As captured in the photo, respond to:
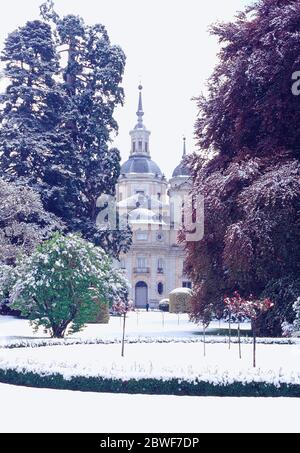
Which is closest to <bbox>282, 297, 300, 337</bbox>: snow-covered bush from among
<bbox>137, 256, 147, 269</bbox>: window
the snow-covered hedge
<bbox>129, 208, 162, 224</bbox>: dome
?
the snow-covered hedge

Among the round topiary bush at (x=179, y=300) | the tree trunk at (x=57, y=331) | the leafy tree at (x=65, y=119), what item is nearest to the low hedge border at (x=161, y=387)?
the tree trunk at (x=57, y=331)

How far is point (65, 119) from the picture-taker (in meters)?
38.5

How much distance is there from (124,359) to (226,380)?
14.9ft

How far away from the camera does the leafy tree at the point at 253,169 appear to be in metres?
22.5

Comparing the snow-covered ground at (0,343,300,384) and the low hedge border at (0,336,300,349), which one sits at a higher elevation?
the low hedge border at (0,336,300,349)

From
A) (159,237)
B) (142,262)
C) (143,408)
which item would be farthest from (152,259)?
(143,408)

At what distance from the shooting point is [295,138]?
24.3 meters

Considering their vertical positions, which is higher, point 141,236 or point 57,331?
point 141,236

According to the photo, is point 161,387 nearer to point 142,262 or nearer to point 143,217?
point 142,262

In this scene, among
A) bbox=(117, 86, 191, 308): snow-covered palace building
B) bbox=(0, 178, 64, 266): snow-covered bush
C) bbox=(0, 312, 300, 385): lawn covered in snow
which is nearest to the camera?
bbox=(0, 312, 300, 385): lawn covered in snow

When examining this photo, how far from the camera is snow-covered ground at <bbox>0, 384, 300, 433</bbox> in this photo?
8672 mm

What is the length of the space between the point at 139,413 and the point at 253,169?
1474 cm

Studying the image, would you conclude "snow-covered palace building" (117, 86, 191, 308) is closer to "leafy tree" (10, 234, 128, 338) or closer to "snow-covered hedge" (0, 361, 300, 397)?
"leafy tree" (10, 234, 128, 338)

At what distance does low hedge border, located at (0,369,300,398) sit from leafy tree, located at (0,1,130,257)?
2439 centimetres
